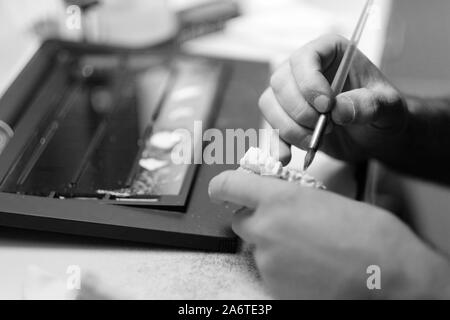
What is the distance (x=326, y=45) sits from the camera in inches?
26.2

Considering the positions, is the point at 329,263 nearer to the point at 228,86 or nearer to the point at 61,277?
the point at 61,277

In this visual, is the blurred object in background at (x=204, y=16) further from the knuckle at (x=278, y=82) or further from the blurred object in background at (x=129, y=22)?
the knuckle at (x=278, y=82)

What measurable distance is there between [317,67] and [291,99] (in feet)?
0.16

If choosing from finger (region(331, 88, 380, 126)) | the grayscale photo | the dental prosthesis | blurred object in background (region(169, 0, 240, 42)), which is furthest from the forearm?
blurred object in background (region(169, 0, 240, 42))

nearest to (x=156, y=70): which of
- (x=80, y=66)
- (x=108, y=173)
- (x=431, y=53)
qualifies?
(x=80, y=66)

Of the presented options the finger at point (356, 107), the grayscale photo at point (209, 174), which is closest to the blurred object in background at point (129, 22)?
the grayscale photo at point (209, 174)

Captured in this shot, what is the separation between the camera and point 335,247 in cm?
49

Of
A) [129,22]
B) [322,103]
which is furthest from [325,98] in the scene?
[129,22]

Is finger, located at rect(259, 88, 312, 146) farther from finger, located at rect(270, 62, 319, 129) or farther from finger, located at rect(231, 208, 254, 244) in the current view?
finger, located at rect(231, 208, 254, 244)

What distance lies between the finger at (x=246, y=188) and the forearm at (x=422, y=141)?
0.29 m

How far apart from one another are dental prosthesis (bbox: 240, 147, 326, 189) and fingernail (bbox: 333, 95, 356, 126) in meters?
0.08

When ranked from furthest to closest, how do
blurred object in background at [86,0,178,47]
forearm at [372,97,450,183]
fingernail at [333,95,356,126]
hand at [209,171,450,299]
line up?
blurred object in background at [86,0,178,47] < forearm at [372,97,450,183] < fingernail at [333,95,356,126] < hand at [209,171,450,299]

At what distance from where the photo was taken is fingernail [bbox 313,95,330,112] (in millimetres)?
586

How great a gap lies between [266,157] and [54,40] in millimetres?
486
